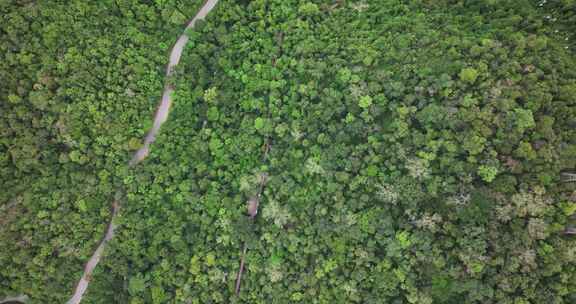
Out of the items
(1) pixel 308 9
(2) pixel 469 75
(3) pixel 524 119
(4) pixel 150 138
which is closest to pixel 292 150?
(4) pixel 150 138

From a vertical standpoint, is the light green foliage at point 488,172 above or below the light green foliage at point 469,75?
below

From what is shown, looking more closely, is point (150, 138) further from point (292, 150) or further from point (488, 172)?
point (488, 172)

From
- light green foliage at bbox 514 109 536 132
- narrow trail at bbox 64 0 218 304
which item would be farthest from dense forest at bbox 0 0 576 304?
narrow trail at bbox 64 0 218 304

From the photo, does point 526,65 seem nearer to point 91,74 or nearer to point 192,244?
point 192,244

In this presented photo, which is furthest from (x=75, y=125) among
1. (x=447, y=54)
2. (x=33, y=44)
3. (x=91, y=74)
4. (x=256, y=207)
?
(x=447, y=54)

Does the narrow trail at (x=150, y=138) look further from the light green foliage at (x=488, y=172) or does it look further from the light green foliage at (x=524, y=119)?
the light green foliage at (x=524, y=119)

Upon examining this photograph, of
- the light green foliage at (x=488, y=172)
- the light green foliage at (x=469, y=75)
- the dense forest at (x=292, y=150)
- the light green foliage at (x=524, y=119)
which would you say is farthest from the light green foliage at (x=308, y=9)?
Answer: the light green foliage at (x=488, y=172)
